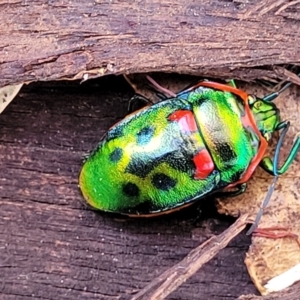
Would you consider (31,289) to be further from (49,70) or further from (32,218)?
(49,70)

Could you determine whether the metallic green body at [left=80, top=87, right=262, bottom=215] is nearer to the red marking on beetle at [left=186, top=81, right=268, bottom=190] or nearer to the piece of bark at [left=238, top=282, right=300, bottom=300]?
the red marking on beetle at [left=186, top=81, right=268, bottom=190]

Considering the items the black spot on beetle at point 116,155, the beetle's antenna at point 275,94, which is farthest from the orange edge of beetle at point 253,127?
the black spot on beetle at point 116,155

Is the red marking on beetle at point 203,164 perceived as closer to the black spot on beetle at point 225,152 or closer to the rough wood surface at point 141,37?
the black spot on beetle at point 225,152

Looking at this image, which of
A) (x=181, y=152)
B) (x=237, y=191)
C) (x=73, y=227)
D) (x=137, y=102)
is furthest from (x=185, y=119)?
(x=73, y=227)

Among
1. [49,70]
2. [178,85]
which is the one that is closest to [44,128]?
[49,70]

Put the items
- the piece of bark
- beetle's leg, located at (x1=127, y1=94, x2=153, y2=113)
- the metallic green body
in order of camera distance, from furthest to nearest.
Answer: beetle's leg, located at (x1=127, y1=94, x2=153, y2=113), the metallic green body, the piece of bark

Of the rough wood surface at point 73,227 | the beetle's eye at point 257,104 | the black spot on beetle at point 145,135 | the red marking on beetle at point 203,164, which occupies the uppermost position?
the beetle's eye at point 257,104

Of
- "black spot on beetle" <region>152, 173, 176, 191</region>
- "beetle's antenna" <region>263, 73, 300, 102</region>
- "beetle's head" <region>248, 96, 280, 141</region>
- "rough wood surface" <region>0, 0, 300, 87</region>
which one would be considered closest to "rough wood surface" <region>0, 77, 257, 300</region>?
"black spot on beetle" <region>152, 173, 176, 191</region>
